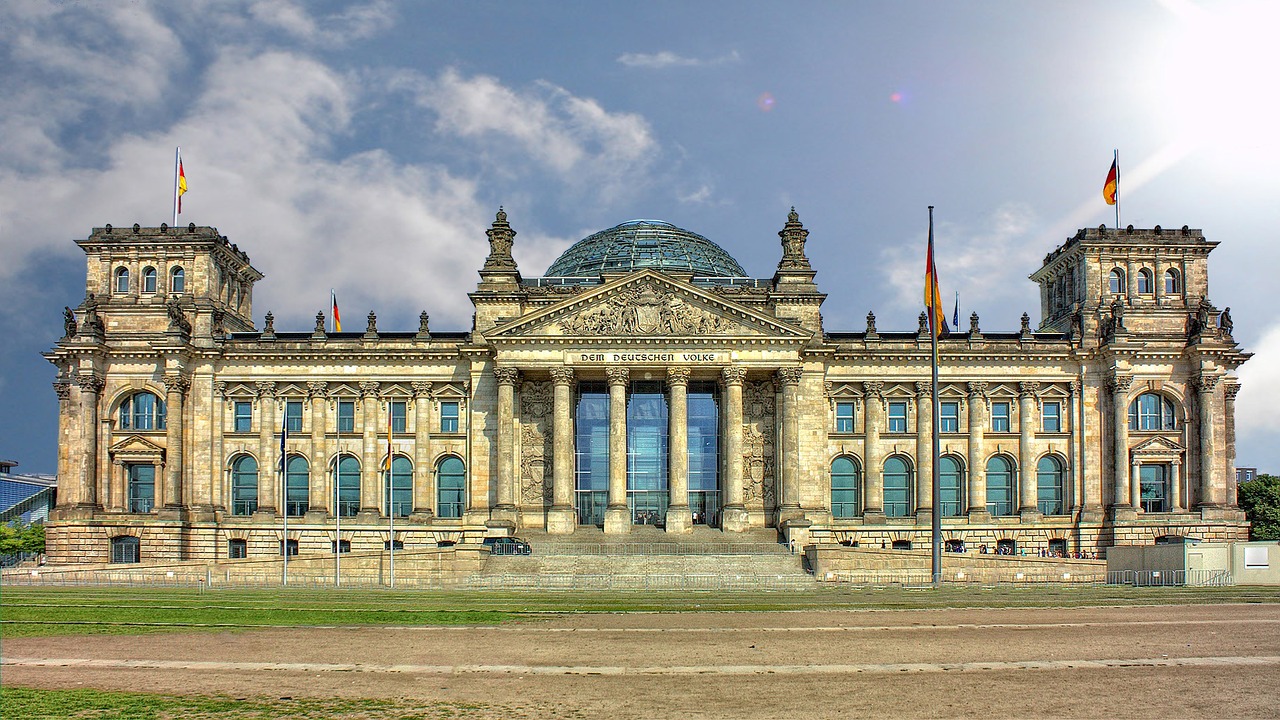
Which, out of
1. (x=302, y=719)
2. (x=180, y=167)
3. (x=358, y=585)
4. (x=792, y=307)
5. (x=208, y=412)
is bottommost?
(x=358, y=585)

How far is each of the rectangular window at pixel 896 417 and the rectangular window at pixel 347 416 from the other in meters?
39.1

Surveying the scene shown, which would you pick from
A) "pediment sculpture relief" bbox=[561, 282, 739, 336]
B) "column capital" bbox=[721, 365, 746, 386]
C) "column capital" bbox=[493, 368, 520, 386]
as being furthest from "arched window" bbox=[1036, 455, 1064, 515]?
"column capital" bbox=[493, 368, 520, 386]

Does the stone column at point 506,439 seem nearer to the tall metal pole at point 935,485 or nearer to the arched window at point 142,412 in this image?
the arched window at point 142,412

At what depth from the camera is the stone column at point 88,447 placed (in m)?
79.4

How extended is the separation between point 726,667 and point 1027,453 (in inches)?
2514

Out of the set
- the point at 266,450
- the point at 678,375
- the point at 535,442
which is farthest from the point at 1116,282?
the point at 266,450

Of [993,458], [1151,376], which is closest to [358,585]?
[993,458]

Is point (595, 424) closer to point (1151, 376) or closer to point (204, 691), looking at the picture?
point (1151, 376)

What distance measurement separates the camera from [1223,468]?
80.4m

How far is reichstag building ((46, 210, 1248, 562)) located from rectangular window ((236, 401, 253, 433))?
193 millimetres

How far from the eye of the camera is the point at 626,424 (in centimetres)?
7962

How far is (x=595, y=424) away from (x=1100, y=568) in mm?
34840

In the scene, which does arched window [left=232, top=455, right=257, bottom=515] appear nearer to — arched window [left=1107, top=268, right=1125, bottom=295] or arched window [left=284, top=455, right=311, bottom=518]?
arched window [left=284, top=455, right=311, bottom=518]

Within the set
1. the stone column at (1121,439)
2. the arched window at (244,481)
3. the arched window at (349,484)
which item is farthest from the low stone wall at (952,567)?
the arched window at (244,481)
